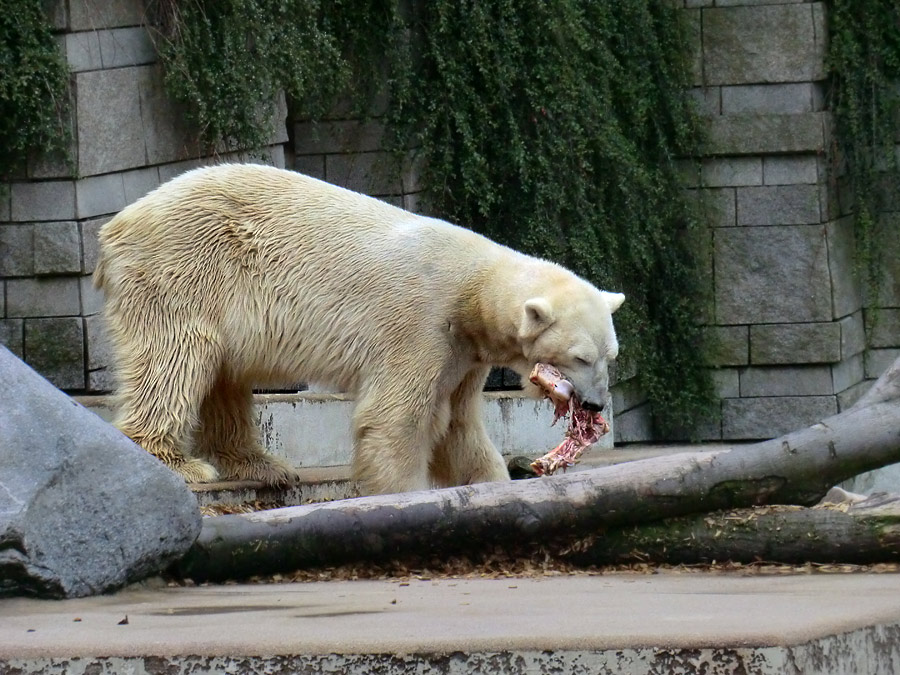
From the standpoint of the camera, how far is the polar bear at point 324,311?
5.39 meters

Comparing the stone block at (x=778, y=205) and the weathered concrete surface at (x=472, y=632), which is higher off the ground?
the stone block at (x=778, y=205)

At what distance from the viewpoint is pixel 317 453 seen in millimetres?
6906

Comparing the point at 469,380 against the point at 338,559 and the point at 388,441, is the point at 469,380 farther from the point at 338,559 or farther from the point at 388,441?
the point at 338,559

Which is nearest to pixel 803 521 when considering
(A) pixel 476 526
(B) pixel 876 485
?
(A) pixel 476 526

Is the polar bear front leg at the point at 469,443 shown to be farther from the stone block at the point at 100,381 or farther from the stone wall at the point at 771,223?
the stone wall at the point at 771,223

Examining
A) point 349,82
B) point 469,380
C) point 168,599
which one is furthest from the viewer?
point 349,82

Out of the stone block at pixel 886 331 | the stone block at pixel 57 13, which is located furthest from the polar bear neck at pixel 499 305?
the stone block at pixel 886 331

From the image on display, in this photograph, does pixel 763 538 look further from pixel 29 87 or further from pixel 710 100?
pixel 710 100

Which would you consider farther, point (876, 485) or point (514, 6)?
point (876, 485)

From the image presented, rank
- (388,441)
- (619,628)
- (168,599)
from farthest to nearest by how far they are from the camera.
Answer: (388,441), (168,599), (619,628)

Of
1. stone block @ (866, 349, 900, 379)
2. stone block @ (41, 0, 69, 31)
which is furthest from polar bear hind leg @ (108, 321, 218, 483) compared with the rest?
stone block @ (866, 349, 900, 379)

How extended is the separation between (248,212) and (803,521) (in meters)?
2.57

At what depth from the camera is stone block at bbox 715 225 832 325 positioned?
354 inches

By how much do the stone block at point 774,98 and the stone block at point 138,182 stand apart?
393 cm
